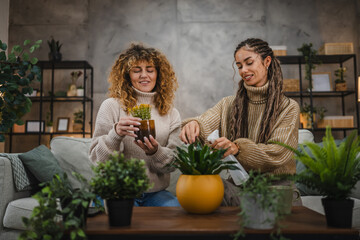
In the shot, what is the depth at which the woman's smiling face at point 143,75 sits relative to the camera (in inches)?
75.1

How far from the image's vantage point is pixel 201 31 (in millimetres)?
4562

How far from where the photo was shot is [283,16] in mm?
4551

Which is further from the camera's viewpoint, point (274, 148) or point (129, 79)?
point (129, 79)

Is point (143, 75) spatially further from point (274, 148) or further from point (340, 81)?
point (340, 81)

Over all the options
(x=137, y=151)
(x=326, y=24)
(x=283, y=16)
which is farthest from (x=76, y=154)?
(x=326, y=24)

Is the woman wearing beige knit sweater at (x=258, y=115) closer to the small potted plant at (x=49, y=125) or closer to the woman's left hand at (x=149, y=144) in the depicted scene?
the woman's left hand at (x=149, y=144)

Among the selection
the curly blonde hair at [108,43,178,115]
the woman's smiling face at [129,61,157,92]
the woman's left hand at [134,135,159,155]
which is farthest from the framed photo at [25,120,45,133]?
the woman's left hand at [134,135,159,155]

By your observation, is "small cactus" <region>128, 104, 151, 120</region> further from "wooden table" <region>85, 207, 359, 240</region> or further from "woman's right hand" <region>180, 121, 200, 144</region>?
"wooden table" <region>85, 207, 359, 240</region>

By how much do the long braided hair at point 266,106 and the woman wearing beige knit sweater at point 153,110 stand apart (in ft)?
1.21

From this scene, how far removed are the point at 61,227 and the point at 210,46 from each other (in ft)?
13.0

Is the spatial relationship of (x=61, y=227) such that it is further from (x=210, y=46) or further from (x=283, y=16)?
(x=283, y=16)

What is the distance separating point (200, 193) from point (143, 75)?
1.00 m

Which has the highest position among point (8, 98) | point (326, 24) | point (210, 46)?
point (326, 24)

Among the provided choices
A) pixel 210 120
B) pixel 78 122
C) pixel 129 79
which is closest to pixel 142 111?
pixel 210 120
